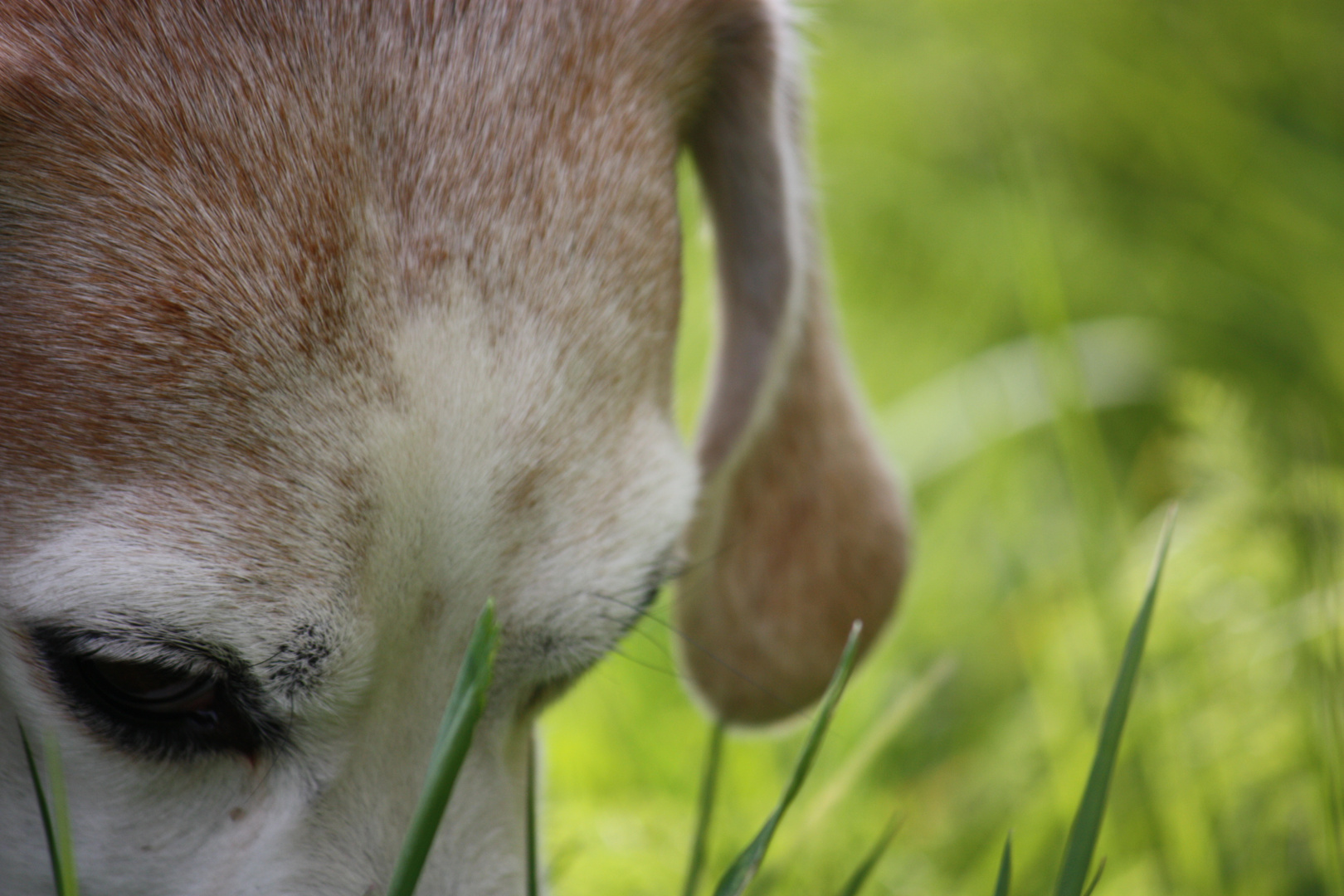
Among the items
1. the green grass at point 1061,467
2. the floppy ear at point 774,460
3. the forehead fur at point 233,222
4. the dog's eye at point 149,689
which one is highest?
the forehead fur at point 233,222

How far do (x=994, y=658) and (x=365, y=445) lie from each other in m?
1.92

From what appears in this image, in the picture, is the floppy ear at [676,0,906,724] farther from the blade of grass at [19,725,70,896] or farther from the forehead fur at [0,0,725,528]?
the blade of grass at [19,725,70,896]

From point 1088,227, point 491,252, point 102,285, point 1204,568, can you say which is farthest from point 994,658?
point 102,285

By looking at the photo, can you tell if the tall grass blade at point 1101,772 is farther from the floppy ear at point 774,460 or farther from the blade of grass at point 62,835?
the blade of grass at point 62,835

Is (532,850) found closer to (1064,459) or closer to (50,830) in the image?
(50,830)

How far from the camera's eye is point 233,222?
1.25 m

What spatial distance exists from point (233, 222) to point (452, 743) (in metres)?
0.56

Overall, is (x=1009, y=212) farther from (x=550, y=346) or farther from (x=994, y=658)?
(x=550, y=346)

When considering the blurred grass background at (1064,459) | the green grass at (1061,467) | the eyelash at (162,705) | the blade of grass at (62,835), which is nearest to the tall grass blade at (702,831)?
the green grass at (1061,467)

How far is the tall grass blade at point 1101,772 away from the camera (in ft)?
4.15

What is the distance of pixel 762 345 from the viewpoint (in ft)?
6.41

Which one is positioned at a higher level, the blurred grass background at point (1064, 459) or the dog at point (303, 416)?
the dog at point (303, 416)

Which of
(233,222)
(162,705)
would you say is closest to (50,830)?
(162,705)

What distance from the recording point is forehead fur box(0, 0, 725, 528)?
1220 millimetres
